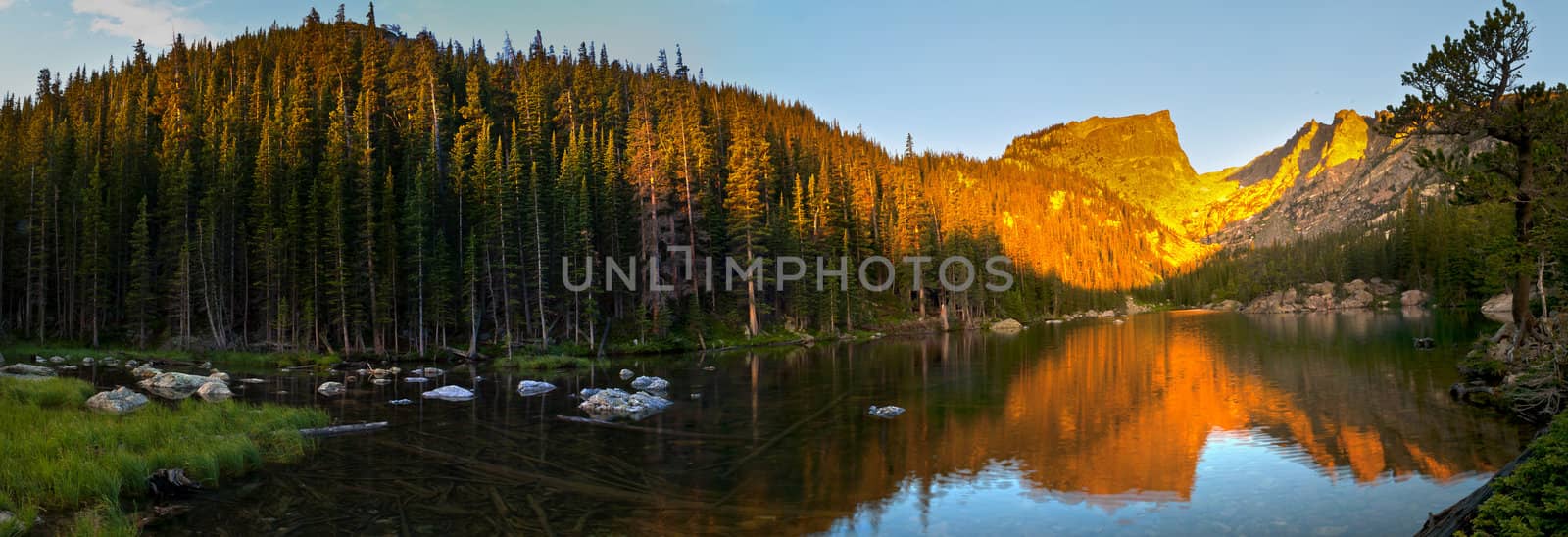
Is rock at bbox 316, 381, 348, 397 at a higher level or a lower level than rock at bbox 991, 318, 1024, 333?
higher

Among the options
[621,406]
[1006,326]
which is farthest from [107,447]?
[1006,326]

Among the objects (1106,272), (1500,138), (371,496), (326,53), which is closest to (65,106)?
(326,53)

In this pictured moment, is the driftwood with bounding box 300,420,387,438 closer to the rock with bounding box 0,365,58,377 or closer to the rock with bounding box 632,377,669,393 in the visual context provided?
the rock with bounding box 632,377,669,393

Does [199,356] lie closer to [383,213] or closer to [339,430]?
[383,213]

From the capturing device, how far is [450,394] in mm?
32125

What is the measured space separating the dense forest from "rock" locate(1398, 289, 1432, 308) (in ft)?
278

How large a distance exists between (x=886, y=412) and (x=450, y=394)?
19.8 m

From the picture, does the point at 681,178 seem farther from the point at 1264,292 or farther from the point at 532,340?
the point at 1264,292

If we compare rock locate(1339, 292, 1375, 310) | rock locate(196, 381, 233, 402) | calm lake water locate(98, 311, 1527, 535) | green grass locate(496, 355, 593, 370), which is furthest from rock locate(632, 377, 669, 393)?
rock locate(1339, 292, 1375, 310)

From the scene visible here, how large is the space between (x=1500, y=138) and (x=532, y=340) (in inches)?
2215

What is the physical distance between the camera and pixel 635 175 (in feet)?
217

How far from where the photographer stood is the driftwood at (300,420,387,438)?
21.7 m

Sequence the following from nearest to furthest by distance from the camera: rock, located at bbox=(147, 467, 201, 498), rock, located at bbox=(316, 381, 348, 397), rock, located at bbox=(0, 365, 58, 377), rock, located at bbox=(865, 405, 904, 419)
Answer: rock, located at bbox=(147, 467, 201, 498)
rock, located at bbox=(865, 405, 904, 419)
rock, located at bbox=(0, 365, 58, 377)
rock, located at bbox=(316, 381, 348, 397)

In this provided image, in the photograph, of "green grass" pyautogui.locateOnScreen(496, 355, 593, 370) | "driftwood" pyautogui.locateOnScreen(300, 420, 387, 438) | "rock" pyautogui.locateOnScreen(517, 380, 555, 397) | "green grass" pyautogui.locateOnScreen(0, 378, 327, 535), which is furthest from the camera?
"green grass" pyautogui.locateOnScreen(496, 355, 593, 370)
